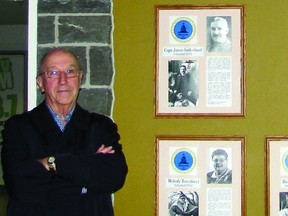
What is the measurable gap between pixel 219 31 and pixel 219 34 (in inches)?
0.6

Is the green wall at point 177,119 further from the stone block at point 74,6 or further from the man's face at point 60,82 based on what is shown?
the man's face at point 60,82

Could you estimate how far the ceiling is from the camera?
5.54 m

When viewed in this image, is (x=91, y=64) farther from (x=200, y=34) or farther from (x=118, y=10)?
(x=200, y=34)

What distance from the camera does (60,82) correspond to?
2129 mm

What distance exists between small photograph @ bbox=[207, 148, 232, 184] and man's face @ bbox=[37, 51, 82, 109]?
2.64 feet

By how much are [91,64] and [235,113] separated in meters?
0.73

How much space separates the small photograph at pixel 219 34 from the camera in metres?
2.61

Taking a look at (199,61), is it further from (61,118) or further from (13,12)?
(13,12)

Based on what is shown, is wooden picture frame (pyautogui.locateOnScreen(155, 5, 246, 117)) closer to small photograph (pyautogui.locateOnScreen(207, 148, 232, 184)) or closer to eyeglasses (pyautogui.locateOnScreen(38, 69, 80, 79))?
small photograph (pyautogui.locateOnScreen(207, 148, 232, 184))

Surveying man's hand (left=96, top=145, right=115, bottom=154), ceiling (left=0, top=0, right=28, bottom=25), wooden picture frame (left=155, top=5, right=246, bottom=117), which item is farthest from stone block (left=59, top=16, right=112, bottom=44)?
ceiling (left=0, top=0, right=28, bottom=25)

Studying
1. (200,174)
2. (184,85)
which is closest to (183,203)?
(200,174)

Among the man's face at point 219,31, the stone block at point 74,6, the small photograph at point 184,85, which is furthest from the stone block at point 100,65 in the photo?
the man's face at point 219,31

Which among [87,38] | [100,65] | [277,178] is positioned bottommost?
[277,178]

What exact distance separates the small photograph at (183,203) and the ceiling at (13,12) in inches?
127
